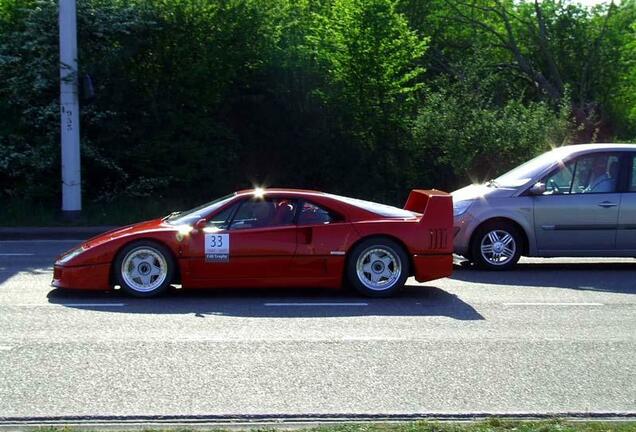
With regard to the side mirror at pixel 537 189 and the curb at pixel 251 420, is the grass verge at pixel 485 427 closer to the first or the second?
the curb at pixel 251 420

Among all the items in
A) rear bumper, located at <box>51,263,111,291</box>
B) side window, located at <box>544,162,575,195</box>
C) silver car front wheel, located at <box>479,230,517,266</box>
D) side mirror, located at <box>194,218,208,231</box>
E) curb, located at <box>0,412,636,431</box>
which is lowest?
curb, located at <box>0,412,636,431</box>

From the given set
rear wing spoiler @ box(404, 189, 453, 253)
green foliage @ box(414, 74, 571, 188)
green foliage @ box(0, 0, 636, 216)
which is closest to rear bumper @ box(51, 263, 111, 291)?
rear wing spoiler @ box(404, 189, 453, 253)

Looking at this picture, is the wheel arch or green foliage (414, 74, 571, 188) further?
green foliage (414, 74, 571, 188)

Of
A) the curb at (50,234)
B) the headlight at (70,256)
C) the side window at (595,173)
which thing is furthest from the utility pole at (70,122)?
the side window at (595,173)

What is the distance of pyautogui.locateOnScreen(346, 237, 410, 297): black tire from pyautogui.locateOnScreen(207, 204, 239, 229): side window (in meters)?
1.39

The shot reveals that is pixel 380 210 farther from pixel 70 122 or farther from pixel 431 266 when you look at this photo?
pixel 70 122

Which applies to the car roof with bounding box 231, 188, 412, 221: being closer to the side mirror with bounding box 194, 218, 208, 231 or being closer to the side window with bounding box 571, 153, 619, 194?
the side mirror with bounding box 194, 218, 208, 231

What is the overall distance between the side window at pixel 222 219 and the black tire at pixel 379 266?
139 centimetres

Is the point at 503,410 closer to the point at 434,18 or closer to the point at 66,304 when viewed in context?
the point at 66,304

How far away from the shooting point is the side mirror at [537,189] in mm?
11992

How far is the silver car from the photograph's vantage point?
1188cm

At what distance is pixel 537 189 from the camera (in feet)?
39.3

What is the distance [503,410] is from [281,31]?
1702 cm

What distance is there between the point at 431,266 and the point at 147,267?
311 cm
